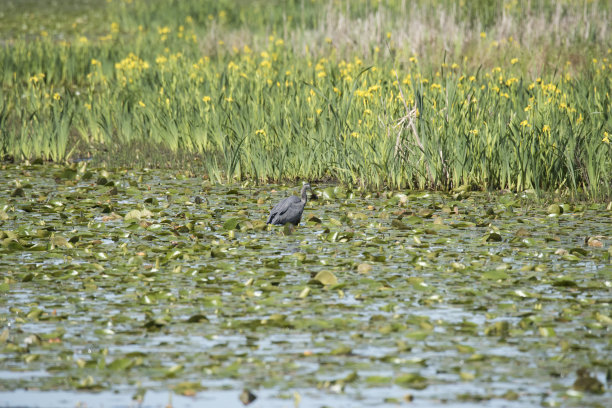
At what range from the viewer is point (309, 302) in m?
5.80

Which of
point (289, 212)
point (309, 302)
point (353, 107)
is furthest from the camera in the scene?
point (353, 107)

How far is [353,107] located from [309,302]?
5.61m

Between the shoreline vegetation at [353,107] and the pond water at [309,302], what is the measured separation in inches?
22.9

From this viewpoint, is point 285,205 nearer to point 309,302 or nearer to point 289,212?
point 289,212

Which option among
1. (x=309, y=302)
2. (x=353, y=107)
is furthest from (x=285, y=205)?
(x=353, y=107)

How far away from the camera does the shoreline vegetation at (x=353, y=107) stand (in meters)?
9.77

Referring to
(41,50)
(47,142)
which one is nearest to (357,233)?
(47,142)

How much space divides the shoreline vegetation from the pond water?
0.58m

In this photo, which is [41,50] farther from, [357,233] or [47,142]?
[357,233]

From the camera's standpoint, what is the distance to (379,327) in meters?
5.24

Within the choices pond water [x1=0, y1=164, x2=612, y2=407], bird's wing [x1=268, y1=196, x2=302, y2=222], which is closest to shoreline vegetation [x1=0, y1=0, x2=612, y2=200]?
pond water [x1=0, y1=164, x2=612, y2=407]

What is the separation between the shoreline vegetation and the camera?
977 centimetres

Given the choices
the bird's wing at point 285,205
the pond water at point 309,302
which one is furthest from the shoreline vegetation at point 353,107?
the bird's wing at point 285,205

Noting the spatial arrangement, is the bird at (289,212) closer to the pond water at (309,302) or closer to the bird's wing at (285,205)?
the bird's wing at (285,205)
